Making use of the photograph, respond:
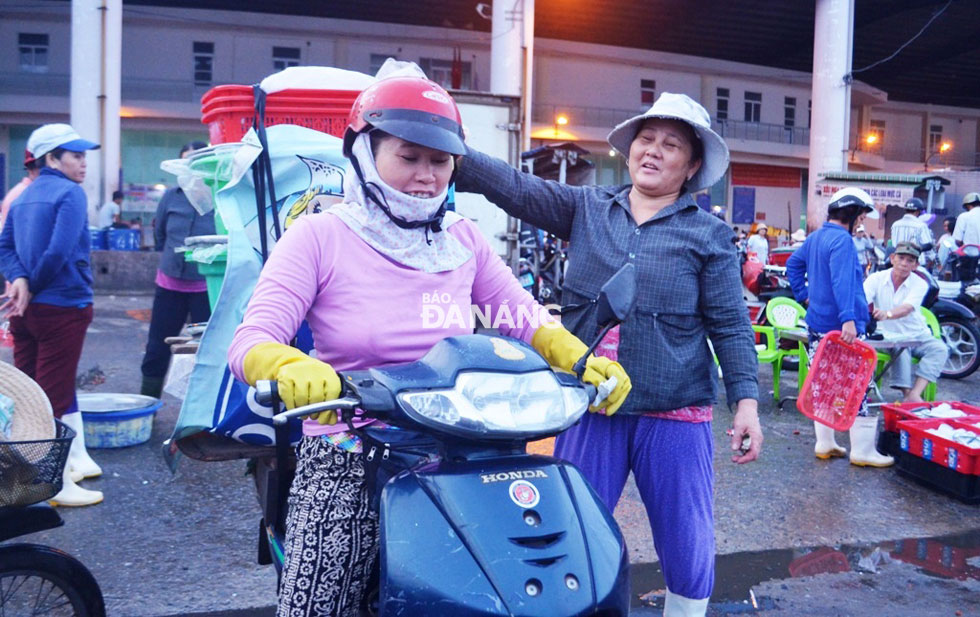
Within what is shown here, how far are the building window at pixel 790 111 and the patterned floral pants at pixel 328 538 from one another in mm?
39860

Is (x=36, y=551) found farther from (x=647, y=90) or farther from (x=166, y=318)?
(x=647, y=90)

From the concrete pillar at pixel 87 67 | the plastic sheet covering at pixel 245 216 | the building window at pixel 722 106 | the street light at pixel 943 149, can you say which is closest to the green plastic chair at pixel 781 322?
the plastic sheet covering at pixel 245 216

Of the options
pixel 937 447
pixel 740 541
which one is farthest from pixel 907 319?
pixel 740 541

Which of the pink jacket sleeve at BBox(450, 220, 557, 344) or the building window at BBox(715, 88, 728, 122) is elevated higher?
the building window at BBox(715, 88, 728, 122)

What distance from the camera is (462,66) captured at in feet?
109

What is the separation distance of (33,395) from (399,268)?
63.7 inches

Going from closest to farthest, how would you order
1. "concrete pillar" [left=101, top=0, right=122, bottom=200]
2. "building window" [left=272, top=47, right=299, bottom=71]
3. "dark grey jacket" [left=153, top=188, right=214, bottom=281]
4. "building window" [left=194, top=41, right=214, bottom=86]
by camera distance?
"dark grey jacket" [left=153, top=188, right=214, bottom=281], "concrete pillar" [left=101, top=0, right=122, bottom=200], "building window" [left=194, top=41, right=214, bottom=86], "building window" [left=272, top=47, right=299, bottom=71]

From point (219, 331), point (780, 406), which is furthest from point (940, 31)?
point (219, 331)

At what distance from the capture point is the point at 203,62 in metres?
31.7

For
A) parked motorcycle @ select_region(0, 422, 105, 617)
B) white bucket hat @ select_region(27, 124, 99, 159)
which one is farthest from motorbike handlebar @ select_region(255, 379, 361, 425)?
white bucket hat @ select_region(27, 124, 99, 159)

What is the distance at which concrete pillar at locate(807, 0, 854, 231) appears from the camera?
23500mm

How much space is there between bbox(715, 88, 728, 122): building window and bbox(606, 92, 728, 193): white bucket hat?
116ft

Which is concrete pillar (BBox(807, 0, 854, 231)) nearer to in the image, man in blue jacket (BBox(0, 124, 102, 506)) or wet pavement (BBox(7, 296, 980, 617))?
wet pavement (BBox(7, 296, 980, 617))

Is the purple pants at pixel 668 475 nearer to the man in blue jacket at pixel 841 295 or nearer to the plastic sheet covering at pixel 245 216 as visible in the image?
the plastic sheet covering at pixel 245 216
